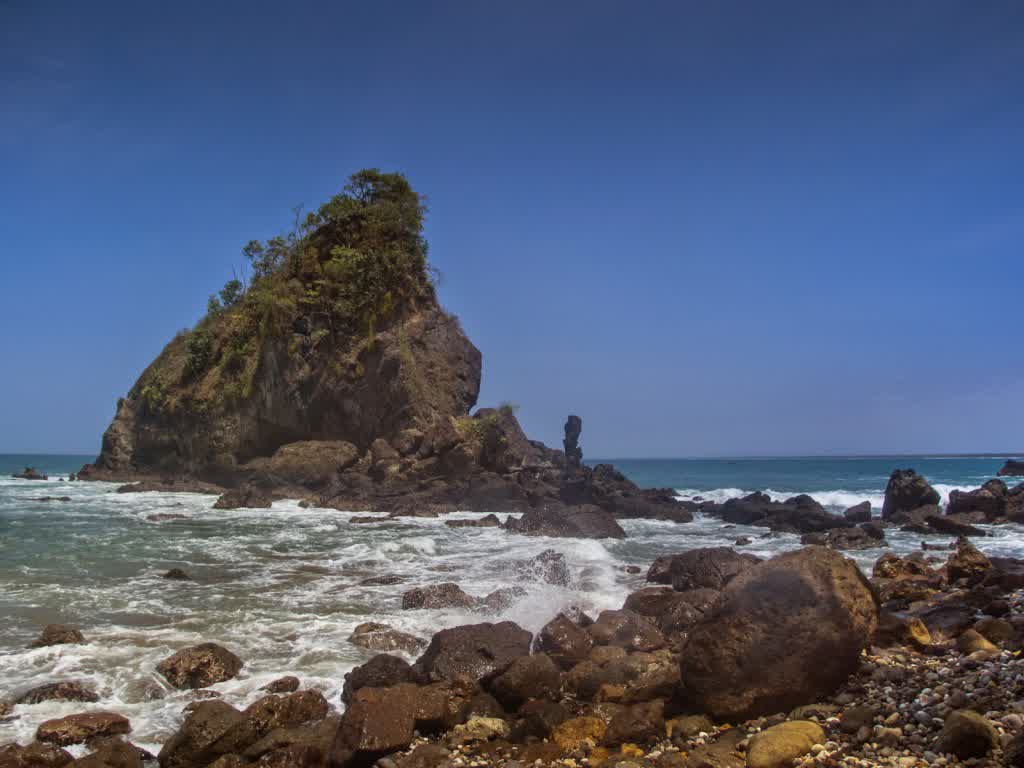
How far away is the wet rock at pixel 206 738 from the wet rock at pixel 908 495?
2745cm

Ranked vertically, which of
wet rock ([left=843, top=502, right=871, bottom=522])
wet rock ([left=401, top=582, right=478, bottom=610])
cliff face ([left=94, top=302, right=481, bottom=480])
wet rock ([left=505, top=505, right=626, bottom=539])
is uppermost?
cliff face ([left=94, top=302, right=481, bottom=480])

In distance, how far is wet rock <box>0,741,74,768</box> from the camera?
5441 millimetres

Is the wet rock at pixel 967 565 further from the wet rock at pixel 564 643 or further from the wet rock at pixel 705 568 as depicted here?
the wet rock at pixel 564 643

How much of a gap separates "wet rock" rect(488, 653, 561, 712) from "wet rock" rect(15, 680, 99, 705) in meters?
4.23

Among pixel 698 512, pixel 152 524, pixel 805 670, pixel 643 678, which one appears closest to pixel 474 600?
pixel 643 678

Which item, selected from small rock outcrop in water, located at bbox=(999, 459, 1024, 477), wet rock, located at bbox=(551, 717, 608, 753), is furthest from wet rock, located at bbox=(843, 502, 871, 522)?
small rock outcrop in water, located at bbox=(999, 459, 1024, 477)

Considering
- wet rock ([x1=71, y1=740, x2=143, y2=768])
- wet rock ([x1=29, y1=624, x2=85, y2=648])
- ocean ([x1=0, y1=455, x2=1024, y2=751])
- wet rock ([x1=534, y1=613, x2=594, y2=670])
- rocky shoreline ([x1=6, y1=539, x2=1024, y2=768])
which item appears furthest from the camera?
wet rock ([x1=29, y1=624, x2=85, y2=648])

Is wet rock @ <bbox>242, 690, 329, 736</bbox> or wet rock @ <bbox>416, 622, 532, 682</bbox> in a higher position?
wet rock @ <bbox>416, 622, 532, 682</bbox>

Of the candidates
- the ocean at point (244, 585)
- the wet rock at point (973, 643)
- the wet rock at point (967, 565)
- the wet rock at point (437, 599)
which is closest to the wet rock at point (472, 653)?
the ocean at point (244, 585)

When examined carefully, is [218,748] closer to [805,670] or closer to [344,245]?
[805,670]

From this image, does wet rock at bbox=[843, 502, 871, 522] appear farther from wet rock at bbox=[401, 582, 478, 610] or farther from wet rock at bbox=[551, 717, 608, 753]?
wet rock at bbox=[551, 717, 608, 753]

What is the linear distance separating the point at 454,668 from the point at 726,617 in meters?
3.05

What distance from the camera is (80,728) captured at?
19.9ft

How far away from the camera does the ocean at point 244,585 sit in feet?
24.7
